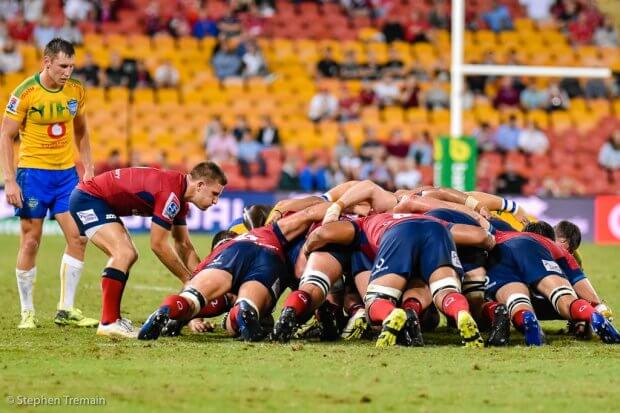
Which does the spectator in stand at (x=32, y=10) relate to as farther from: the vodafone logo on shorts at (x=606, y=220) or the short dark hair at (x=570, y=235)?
the short dark hair at (x=570, y=235)

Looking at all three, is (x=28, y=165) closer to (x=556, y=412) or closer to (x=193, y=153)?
(x=556, y=412)

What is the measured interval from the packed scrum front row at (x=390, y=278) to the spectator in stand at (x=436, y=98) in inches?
687

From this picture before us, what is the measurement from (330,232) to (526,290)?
5.31ft

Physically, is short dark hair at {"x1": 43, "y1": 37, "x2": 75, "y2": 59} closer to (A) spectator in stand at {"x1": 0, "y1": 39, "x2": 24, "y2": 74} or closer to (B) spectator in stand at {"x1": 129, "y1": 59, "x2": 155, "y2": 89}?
(B) spectator in stand at {"x1": 129, "y1": 59, "x2": 155, "y2": 89}

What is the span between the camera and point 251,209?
38.1 ft

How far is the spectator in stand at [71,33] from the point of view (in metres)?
27.8

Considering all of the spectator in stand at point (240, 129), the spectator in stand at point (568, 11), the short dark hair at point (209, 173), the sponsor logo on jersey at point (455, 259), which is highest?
the spectator in stand at point (568, 11)

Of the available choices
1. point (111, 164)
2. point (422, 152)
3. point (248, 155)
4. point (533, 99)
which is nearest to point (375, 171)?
point (422, 152)

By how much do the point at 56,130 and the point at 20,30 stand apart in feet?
57.7

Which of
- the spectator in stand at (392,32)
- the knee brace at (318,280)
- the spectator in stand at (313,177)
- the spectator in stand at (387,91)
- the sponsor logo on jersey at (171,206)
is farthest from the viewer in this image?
the spectator in stand at (392,32)

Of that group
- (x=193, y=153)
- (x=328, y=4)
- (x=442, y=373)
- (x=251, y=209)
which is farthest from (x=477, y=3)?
(x=442, y=373)

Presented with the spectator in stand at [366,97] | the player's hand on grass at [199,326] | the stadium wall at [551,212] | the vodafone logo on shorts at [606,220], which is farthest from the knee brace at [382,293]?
the spectator in stand at [366,97]

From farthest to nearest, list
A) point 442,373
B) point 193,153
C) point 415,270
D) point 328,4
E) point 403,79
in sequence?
point 328,4
point 403,79
point 193,153
point 415,270
point 442,373

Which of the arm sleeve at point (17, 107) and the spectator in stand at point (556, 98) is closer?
the arm sleeve at point (17, 107)
